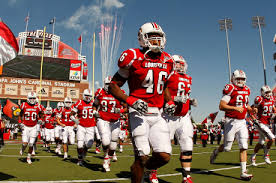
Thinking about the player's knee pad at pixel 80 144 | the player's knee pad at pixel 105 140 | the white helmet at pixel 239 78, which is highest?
the white helmet at pixel 239 78

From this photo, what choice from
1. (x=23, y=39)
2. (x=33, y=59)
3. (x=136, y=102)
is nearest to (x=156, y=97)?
(x=136, y=102)

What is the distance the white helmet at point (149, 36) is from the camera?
11.7ft

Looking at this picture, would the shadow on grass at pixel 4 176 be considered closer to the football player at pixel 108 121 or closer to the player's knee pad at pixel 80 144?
the football player at pixel 108 121

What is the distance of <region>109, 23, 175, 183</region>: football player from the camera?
327 cm

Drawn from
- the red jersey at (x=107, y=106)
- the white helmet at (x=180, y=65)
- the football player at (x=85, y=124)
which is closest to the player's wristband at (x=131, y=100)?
the white helmet at (x=180, y=65)

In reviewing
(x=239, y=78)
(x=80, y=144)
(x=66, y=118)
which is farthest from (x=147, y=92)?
(x=66, y=118)

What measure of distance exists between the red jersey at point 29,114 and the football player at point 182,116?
5.46 metres

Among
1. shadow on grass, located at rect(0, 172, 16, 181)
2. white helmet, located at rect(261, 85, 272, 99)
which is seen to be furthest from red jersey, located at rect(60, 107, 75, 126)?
white helmet, located at rect(261, 85, 272, 99)

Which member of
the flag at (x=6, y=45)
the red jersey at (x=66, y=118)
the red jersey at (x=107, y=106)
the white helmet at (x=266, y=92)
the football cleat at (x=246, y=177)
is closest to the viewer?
the flag at (x=6, y=45)

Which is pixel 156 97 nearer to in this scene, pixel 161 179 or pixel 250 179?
pixel 161 179

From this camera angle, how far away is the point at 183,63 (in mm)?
5656

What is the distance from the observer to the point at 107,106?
24.5ft

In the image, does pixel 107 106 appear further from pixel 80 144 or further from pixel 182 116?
pixel 182 116

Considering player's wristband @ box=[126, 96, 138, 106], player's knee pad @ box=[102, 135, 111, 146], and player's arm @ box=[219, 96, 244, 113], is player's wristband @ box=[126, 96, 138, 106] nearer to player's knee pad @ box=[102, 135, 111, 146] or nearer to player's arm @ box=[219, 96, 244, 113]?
player's arm @ box=[219, 96, 244, 113]
